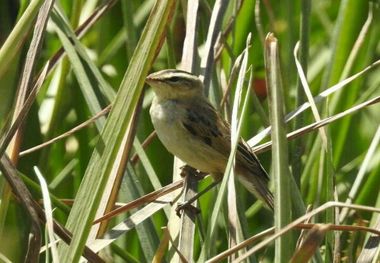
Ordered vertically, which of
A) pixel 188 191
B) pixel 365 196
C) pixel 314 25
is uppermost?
pixel 314 25

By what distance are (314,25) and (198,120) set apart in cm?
136

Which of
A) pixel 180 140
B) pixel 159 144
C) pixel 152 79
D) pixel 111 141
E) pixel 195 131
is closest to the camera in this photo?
pixel 111 141

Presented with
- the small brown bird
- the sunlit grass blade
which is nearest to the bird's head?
the small brown bird

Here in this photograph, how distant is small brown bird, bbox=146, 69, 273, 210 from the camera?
3.44m

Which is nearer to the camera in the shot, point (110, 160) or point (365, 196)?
point (110, 160)

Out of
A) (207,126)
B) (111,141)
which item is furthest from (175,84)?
(111,141)

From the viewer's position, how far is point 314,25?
4.75 metres

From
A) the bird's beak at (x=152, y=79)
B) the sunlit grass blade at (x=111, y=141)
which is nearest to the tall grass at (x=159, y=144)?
the sunlit grass blade at (x=111, y=141)

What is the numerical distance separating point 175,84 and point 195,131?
0.25m

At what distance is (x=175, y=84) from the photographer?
3.51 m

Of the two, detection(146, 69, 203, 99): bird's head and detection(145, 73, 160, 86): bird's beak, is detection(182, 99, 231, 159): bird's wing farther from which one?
detection(145, 73, 160, 86): bird's beak

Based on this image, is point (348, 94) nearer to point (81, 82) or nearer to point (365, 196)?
point (365, 196)

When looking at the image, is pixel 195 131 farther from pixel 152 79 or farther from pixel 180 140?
pixel 152 79

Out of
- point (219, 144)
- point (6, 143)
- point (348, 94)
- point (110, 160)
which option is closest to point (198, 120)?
point (219, 144)
